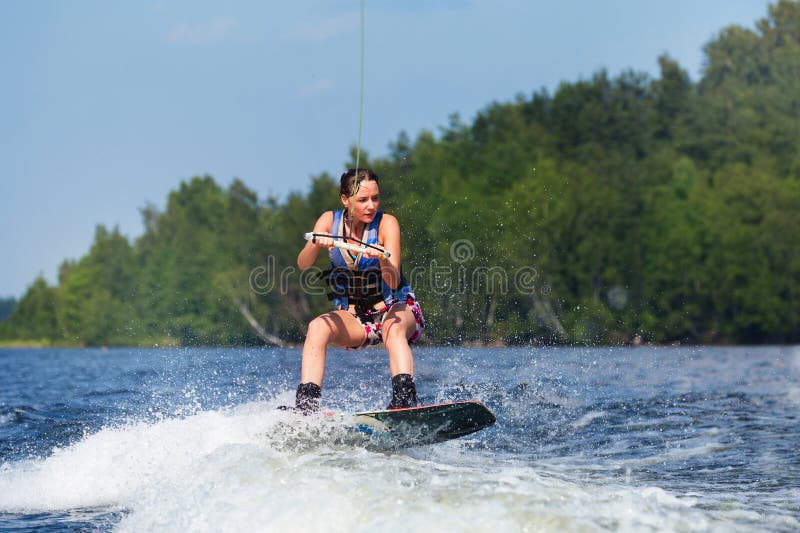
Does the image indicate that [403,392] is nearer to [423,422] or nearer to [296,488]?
[423,422]

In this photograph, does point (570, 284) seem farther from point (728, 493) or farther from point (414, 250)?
point (728, 493)

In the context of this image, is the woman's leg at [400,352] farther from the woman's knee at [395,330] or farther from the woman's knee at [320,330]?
the woman's knee at [320,330]

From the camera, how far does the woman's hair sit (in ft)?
21.4

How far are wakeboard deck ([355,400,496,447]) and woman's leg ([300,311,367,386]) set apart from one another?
1.50ft

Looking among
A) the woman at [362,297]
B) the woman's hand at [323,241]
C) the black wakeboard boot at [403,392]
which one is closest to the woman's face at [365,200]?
the woman at [362,297]

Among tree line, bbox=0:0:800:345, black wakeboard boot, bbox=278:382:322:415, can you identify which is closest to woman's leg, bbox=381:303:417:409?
black wakeboard boot, bbox=278:382:322:415

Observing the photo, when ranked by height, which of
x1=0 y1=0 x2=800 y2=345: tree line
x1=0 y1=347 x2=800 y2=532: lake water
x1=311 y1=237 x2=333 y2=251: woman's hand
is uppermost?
x1=0 y1=0 x2=800 y2=345: tree line

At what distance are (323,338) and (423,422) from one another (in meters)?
0.83

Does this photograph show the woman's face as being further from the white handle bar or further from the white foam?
the white foam

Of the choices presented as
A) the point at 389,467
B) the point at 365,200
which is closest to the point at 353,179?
the point at 365,200

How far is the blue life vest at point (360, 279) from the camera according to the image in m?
6.68

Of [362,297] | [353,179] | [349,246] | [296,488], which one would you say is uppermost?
[353,179]

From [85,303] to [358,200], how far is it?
7426 centimetres

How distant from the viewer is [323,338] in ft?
21.0
